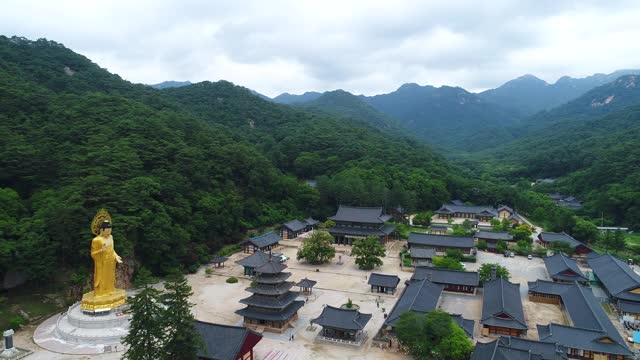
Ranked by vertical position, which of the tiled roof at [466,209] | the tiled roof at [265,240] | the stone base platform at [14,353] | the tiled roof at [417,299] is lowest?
the stone base platform at [14,353]

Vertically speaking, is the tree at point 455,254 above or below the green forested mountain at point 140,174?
below

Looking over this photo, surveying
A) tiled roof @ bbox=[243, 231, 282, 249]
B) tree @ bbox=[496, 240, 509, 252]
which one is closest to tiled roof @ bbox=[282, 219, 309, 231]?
tiled roof @ bbox=[243, 231, 282, 249]

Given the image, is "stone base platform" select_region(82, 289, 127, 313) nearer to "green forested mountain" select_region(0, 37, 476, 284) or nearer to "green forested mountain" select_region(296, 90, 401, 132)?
"green forested mountain" select_region(0, 37, 476, 284)

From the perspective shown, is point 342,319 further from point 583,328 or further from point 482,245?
point 482,245

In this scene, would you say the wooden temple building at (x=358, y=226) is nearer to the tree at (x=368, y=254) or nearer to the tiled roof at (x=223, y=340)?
the tree at (x=368, y=254)

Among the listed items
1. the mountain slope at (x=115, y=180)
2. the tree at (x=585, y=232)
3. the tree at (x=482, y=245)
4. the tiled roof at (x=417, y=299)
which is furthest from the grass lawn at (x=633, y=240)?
the mountain slope at (x=115, y=180)

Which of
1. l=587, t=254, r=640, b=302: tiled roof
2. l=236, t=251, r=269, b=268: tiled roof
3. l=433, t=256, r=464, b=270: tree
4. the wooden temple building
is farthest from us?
the wooden temple building
